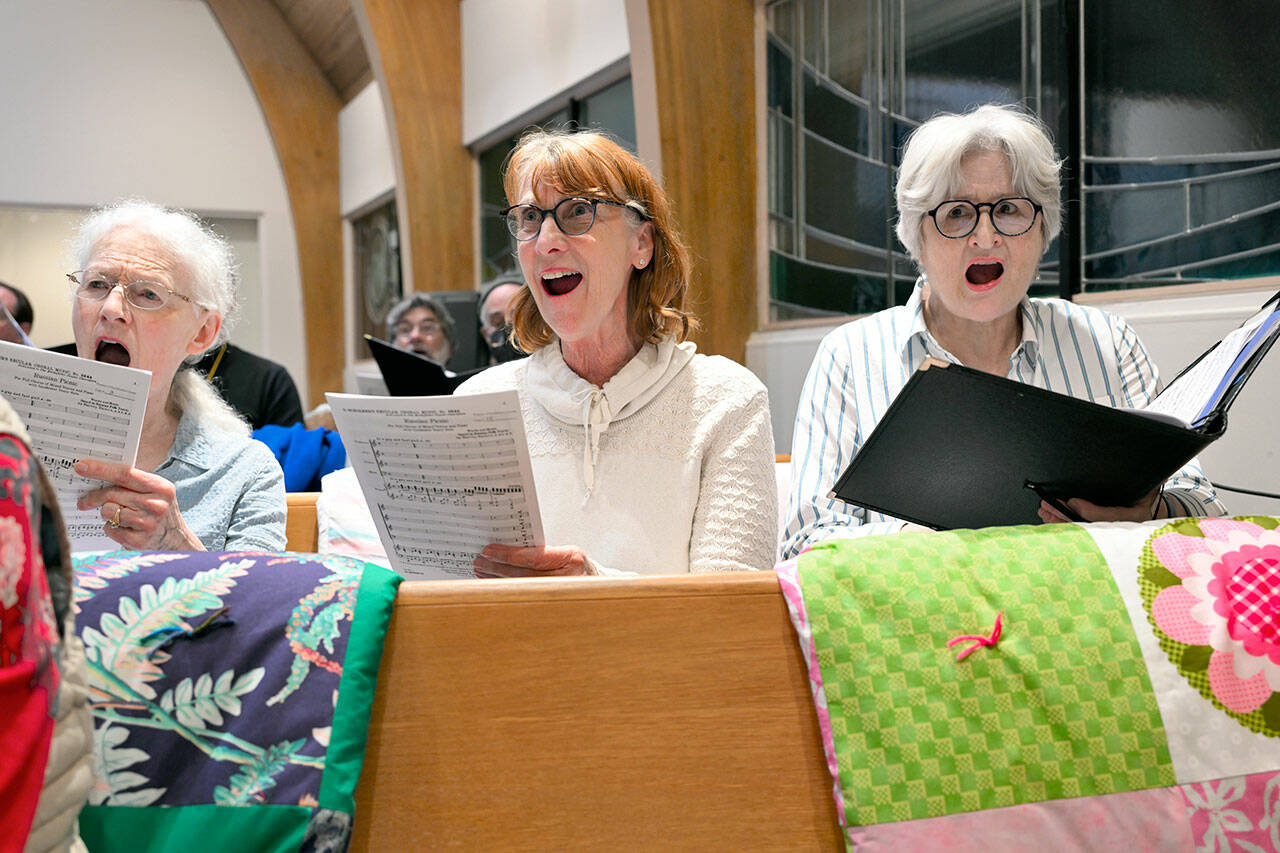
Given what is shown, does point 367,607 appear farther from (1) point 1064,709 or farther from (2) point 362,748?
(1) point 1064,709

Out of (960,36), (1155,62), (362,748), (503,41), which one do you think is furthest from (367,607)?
(503,41)

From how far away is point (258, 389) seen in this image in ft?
12.2

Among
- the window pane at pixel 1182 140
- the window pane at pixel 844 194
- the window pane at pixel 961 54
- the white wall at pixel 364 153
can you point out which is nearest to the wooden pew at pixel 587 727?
the window pane at pixel 1182 140

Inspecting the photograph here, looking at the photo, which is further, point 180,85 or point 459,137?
point 180,85

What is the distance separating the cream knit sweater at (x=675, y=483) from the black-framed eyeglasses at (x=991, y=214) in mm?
411

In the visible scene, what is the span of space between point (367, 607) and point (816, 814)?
0.51 m

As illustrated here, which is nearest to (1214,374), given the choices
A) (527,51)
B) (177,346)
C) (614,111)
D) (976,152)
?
(976,152)

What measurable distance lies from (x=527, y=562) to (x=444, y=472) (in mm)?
163

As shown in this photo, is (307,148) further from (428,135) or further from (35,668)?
(35,668)

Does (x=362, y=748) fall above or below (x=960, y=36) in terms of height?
below

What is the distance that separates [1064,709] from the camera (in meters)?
1.15

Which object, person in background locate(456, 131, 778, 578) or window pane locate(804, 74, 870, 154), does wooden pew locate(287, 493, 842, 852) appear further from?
window pane locate(804, 74, 870, 154)

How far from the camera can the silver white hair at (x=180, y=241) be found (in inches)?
73.6

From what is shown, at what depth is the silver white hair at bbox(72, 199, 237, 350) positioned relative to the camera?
73.6 inches
